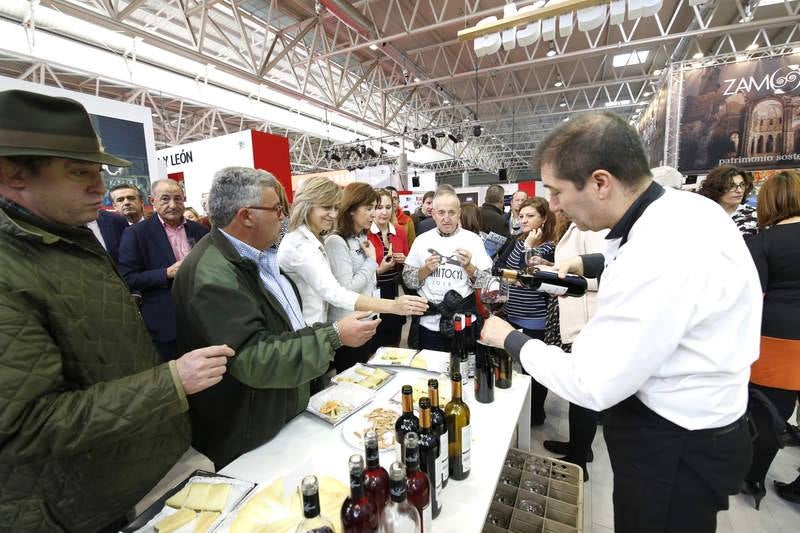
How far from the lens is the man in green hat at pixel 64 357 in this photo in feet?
2.64

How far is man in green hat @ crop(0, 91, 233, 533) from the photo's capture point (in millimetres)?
804

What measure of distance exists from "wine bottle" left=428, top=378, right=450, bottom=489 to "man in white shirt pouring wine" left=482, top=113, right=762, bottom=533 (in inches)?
11.9

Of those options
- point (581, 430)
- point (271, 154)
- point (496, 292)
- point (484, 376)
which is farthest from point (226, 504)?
point (271, 154)

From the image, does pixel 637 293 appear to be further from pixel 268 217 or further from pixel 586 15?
pixel 586 15

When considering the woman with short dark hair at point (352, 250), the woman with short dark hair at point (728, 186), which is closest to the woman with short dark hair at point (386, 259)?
the woman with short dark hair at point (352, 250)

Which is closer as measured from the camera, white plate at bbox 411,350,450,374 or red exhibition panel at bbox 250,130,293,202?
white plate at bbox 411,350,450,374

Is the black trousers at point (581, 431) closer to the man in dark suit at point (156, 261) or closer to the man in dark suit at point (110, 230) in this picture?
the man in dark suit at point (156, 261)

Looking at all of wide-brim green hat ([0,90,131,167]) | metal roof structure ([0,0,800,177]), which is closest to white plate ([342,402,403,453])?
wide-brim green hat ([0,90,131,167])

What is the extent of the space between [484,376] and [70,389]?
1335 mm

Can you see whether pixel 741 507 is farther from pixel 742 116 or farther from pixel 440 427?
pixel 742 116

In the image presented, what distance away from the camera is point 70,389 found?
94cm

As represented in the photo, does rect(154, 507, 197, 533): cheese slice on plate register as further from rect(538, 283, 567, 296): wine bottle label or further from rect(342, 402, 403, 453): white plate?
rect(538, 283, 567, 296): wine bottle label

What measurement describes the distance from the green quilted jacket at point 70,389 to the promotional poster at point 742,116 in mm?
7882

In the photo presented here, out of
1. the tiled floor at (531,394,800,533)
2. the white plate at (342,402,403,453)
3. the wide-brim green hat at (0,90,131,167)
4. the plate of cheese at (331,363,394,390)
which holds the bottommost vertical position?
the tiled floor at (531,394,800,533)
